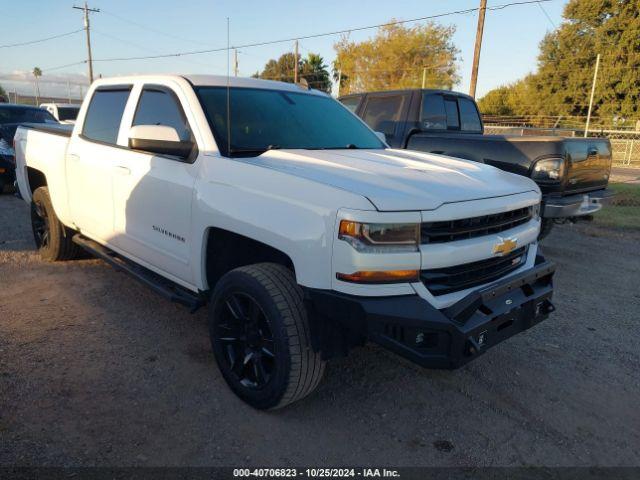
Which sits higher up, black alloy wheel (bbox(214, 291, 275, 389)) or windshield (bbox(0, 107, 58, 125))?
windshield (bbox(0, 107, 58, 125))

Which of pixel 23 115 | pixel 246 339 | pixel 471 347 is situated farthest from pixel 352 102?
pixel 23 115

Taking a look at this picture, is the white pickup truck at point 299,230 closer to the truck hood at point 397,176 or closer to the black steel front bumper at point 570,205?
the truck hood at point 397,176

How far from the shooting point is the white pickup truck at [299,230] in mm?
2377

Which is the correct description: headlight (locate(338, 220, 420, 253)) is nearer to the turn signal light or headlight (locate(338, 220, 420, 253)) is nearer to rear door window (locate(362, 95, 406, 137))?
the turn signal light

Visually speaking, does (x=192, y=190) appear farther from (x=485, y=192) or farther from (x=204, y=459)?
(x=485, y=192)

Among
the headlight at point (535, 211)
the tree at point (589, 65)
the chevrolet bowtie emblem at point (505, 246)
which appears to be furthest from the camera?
the tree at point (589, 65)

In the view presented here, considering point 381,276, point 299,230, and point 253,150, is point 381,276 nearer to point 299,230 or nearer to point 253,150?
Answer: point 299,230

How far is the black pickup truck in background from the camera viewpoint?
526 centimetres

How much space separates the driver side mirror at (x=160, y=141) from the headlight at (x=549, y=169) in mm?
3785

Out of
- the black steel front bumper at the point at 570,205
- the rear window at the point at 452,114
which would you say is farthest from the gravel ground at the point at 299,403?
the rear window at the point at 452,114

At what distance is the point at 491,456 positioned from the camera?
8.45ft

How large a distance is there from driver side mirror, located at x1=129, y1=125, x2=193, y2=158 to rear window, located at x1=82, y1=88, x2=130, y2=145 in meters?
0.98

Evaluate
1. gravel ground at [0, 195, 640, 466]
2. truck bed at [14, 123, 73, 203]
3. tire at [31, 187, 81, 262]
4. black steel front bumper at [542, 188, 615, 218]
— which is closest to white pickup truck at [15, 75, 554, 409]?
gravel ground at [0, 195, 640, 466]

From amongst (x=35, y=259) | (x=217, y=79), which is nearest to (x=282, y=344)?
(x=217, y=79)
